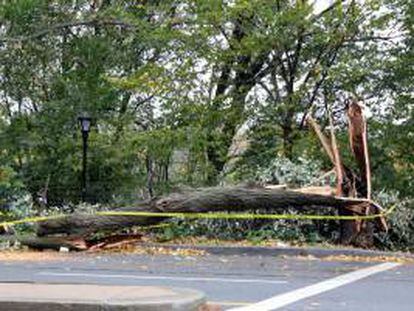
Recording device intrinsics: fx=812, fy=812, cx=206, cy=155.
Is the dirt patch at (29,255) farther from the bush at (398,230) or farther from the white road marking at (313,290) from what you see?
the bush at (398,230)

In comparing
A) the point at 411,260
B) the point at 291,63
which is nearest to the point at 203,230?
the point at 411,260

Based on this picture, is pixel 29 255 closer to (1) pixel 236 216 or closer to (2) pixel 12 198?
(1) pixel 236 216

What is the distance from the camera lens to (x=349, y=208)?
1641cm

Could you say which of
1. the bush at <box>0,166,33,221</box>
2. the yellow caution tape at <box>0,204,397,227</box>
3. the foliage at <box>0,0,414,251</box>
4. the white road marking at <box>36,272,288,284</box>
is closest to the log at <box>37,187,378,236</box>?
the yellow caution tape at <box>0,204,397,227</box>

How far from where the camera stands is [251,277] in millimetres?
11828

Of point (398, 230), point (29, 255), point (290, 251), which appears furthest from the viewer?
point (398, 230)

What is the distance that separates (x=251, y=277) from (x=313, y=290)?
166 cm

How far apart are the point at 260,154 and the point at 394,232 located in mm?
7009

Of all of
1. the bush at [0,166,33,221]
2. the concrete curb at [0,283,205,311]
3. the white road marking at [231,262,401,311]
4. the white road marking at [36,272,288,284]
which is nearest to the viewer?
the concrete curb at [0,283,205,311]

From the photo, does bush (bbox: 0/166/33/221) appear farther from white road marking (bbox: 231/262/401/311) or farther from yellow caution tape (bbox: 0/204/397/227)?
white road marking (bbox: 231/262/401/311)

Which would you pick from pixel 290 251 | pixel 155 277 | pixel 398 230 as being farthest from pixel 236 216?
pixel 155 277

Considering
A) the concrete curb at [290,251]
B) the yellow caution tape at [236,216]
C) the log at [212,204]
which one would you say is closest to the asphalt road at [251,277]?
the concrete curb at [290,251]

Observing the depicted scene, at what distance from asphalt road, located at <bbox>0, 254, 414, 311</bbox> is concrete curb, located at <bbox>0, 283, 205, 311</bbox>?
4.10 ft

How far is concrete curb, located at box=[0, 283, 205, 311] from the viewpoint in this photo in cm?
726
